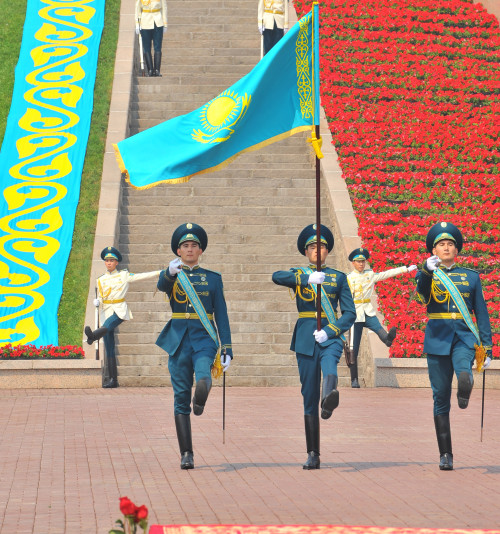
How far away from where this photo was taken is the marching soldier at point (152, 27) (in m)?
25.0

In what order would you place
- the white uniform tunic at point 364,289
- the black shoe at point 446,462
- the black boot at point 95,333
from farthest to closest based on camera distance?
the white uniform tunic at point 364,289, the black boot at point 95,333, the black shoe at point 446,462

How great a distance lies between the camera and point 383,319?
17.2 m

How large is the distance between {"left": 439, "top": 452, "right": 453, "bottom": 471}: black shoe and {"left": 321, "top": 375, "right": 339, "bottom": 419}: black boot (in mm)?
1016

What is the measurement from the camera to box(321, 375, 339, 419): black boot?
9.10 m

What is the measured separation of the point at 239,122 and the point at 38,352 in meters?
7.36

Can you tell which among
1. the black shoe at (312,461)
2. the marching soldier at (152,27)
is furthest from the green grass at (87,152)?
the black shoe at (312,461)

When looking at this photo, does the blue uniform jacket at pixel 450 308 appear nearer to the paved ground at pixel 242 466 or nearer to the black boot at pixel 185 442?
the paved ground at pixel 242 466

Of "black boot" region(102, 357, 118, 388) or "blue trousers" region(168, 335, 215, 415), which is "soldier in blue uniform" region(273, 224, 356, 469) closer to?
"blue trousers" region(168, 335, 215, 415)

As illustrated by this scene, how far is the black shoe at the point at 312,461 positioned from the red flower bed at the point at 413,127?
717 centimetres

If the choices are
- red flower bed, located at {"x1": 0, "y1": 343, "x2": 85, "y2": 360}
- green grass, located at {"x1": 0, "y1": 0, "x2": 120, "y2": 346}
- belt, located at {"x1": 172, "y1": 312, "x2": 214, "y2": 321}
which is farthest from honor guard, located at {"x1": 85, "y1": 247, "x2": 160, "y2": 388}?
belt, located at {"x1": 172, "y1": 312, "x2": 214, "y2": 321}

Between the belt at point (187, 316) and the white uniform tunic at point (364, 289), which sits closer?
the belt at point (187, 316)

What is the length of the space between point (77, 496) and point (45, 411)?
5.30 metres

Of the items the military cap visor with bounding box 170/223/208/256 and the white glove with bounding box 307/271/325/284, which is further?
the military cap visor with bounding box 170/223/208/256

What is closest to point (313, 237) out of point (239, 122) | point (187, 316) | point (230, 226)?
point (239, 122)
